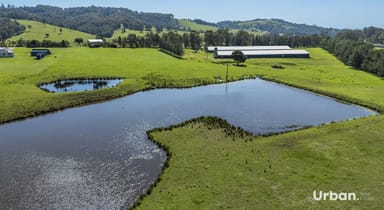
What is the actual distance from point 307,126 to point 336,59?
121559 millimetres

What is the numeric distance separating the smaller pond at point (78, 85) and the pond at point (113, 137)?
11.5 m

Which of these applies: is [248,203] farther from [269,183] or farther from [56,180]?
[56,180]

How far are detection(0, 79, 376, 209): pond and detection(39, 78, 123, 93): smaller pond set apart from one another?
11543mm

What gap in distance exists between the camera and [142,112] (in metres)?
64.4

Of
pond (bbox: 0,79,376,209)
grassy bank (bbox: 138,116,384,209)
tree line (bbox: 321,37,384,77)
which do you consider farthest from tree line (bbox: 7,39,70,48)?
tree line (bbox: 321,37,384,77)

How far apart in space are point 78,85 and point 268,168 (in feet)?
200

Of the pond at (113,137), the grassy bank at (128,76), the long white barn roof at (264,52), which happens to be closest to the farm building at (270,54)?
the long white barn roof at (264,52)

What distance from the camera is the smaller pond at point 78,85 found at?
260 ft

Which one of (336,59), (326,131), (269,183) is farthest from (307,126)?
(336,59)

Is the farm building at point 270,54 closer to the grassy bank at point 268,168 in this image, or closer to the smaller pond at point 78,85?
the smaller pond at point 78,85

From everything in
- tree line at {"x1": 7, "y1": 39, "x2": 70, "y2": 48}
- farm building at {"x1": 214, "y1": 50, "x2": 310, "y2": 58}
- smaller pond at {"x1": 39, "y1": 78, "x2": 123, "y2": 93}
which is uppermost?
tree line at {"x1": 7, "y1": 39, "x2": 70, "y2": 48}

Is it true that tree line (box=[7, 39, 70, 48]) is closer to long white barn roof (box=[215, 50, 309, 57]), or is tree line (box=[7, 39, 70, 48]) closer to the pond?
long white barn roof (box=[215, 50, 309, 57])

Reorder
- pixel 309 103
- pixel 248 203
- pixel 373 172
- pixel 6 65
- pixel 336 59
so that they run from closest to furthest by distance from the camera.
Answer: pixel 248 203 < pixel 373 172 < pixel 309 103 < pixel 6 65 < pixel 336 59

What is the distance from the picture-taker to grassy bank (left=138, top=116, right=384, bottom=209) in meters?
31.9
